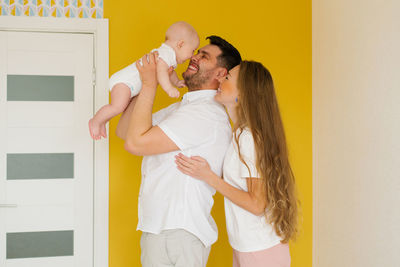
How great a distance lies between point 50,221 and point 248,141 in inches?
61.0

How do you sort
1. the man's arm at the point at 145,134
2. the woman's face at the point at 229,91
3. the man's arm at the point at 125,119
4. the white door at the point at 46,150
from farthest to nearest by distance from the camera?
the white door at the point at 46,150
the man's arm at the point at 125,119
the woman's face at the point at 229,91
the man's arm at the point at 145,134

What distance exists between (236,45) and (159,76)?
3.72ft

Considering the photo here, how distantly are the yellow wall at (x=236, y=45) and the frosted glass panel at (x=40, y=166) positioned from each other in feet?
0.97

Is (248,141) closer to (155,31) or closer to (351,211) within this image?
(351,211)

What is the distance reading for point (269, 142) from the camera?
1695 millimetres

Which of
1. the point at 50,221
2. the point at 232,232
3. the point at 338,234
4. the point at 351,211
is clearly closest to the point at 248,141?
the point at 232,232

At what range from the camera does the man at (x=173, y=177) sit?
160 centimetres

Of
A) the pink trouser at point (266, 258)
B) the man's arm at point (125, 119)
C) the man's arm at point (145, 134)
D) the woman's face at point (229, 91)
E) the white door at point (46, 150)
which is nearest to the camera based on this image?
the man's arm at point (145, 134)

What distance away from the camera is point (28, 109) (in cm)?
248

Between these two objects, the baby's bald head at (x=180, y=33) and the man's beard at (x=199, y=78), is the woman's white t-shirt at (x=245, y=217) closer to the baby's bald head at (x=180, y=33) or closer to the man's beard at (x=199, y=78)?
the man's beard at (x=199, y=78)

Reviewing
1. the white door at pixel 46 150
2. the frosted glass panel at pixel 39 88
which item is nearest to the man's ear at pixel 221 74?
the white door at pixel 46 150

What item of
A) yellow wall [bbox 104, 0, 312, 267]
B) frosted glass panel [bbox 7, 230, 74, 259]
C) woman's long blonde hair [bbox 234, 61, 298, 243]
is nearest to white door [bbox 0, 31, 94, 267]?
frosted glass panel [bbox 7, 230, 74, 259]

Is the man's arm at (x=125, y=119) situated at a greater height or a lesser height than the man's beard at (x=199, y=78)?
lesser

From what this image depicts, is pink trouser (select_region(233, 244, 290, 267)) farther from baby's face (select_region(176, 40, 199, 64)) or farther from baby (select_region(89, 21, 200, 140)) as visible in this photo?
baby's face (select_region(176, 40, 199, 64))
